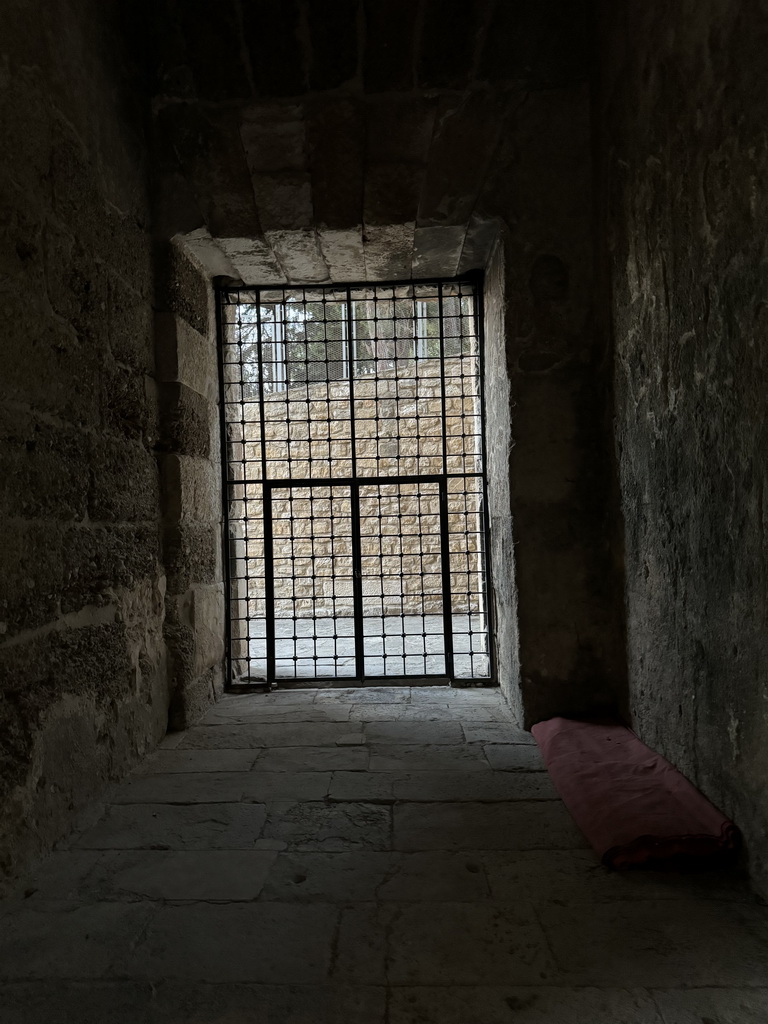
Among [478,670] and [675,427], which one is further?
[478,670]

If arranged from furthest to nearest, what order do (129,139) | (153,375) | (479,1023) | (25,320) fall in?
(153,375)
(129,139)
(25,320)
(479,1023)

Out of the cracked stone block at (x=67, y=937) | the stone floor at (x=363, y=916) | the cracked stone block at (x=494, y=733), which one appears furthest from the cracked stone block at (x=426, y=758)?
the cracked stone block at (x=67, y=937)

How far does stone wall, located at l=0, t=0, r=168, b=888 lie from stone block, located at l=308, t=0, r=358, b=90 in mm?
874

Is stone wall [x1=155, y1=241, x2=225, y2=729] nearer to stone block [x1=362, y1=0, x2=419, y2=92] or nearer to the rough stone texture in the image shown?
stone block [x1=362, y1=0, x2=419, y2=92]

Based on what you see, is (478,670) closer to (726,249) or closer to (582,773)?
(582,773)

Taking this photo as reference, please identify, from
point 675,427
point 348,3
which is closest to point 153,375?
point 348,3

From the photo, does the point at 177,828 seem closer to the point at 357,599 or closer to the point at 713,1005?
the point at 713,1005

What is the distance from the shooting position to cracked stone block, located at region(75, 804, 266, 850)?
2236mm

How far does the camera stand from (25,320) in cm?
227

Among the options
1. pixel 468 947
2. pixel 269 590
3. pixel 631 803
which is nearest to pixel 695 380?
pixel 631 803

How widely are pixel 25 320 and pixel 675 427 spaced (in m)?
2.24

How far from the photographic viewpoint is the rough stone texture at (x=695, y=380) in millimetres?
1868

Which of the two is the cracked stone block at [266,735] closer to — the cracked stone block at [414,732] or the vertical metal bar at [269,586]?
the cracked stone block at [414,732]

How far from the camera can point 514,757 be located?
295cm
